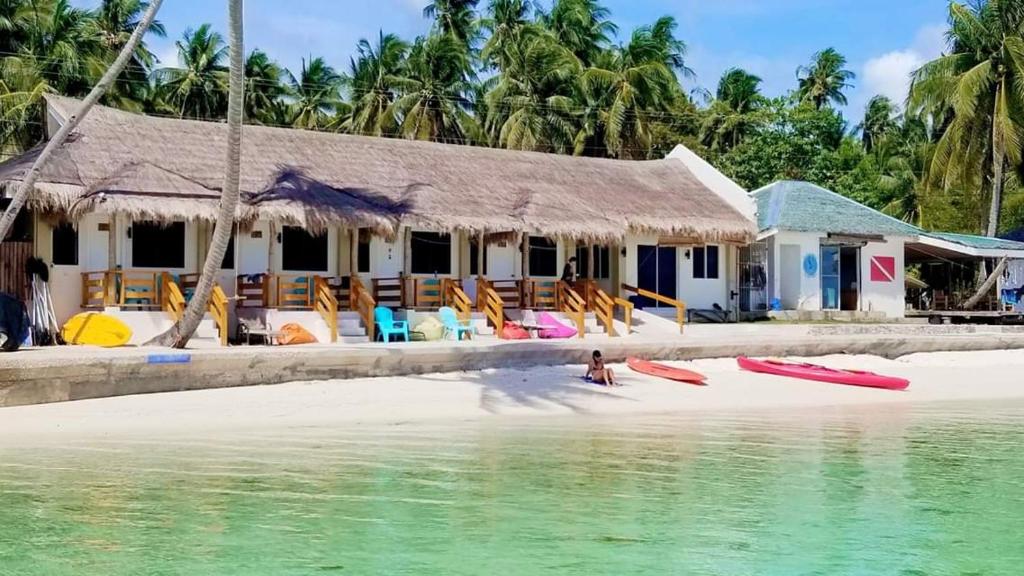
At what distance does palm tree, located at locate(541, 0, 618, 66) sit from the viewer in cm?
4253

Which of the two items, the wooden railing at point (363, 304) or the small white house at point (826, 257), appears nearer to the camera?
the wooden railing at point (363, 304)

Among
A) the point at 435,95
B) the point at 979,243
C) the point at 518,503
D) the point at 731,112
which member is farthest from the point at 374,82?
the point at 518,503

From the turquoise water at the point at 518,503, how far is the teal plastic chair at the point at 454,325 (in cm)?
674

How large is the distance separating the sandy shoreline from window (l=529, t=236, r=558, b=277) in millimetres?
7014

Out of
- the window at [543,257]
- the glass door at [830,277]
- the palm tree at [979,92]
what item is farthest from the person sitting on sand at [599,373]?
the palm tree at [979,92]

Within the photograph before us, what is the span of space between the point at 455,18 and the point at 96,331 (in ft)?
97.7

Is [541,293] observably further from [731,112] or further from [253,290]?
[731,112]

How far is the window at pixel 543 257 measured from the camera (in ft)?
81.6

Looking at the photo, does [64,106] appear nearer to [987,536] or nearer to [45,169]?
[45,169]

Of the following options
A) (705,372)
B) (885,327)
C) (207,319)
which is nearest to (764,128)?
(885,327)

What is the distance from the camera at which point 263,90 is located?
43.2 m

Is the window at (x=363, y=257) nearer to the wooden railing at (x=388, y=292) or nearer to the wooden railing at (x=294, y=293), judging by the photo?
the wooden railing at (x=388, y=292)

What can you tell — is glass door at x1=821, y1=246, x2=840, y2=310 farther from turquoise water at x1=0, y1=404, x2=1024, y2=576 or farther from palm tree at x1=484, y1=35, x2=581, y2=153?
turquoise water at x1=0, y1=404, x2=1024, y2=576

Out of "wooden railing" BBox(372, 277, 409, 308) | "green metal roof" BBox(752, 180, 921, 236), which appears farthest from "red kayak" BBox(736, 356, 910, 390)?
"green metal roof" BBox(752, 180, 921, 236)
